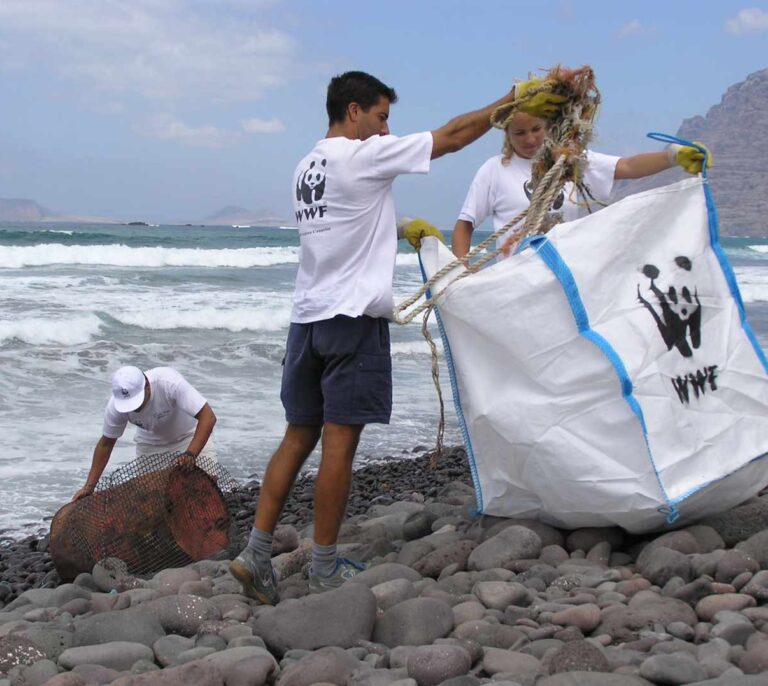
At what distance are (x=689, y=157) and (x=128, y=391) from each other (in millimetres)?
2959

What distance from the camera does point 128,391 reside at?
5.12 meters

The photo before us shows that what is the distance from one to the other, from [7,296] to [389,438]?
9613 millimetres

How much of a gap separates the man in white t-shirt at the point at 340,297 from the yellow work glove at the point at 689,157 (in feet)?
1.55

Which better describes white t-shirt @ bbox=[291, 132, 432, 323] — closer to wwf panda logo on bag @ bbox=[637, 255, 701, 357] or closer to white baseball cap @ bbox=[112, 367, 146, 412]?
wwf panda logo on bag @ bbox=[637, 255, 701, 357]

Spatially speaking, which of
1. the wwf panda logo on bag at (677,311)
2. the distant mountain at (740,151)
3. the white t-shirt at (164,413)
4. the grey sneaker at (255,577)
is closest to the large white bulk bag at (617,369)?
the wwf panda logo on bag at (677,311)

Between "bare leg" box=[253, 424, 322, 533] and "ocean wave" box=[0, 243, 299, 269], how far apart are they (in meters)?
19.1

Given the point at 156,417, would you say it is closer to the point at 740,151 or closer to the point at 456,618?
the point at 456,618

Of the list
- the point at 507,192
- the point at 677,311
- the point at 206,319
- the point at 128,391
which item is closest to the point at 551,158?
the point at 507,192

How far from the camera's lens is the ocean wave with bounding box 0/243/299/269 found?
2259 centimetres

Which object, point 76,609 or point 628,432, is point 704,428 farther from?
point 76,609

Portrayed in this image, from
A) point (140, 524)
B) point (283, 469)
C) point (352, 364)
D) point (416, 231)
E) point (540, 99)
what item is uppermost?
point (540, 99)

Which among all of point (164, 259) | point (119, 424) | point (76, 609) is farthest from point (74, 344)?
point (164, 259)

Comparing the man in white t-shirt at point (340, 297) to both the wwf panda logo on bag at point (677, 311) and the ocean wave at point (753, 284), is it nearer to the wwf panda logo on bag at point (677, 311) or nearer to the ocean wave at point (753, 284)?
the wwf panda logo on bag at point (677, 311)

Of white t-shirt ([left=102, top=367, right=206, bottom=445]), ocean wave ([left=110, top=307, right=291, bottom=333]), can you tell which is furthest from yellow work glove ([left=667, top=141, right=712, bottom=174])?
ocean wave ([left=110, top=307, right=291, bottom=333])
